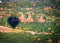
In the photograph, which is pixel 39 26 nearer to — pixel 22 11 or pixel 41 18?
pixel 41 18

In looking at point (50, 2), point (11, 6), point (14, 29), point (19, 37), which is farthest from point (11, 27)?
point (50, 2)

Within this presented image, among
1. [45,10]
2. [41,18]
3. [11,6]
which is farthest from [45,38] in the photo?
[11,6]

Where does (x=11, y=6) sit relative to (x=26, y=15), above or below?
above

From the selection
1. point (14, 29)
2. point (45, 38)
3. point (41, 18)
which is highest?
point (41, 18)

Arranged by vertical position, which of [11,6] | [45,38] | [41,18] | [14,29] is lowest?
[45,38]

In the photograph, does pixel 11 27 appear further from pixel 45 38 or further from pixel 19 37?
pixel 45 38

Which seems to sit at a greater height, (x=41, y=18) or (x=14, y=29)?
(x=41, y=18)

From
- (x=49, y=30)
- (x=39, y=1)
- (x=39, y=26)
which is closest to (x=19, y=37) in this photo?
(x=39, y=26)

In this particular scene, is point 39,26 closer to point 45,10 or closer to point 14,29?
point 45,10
